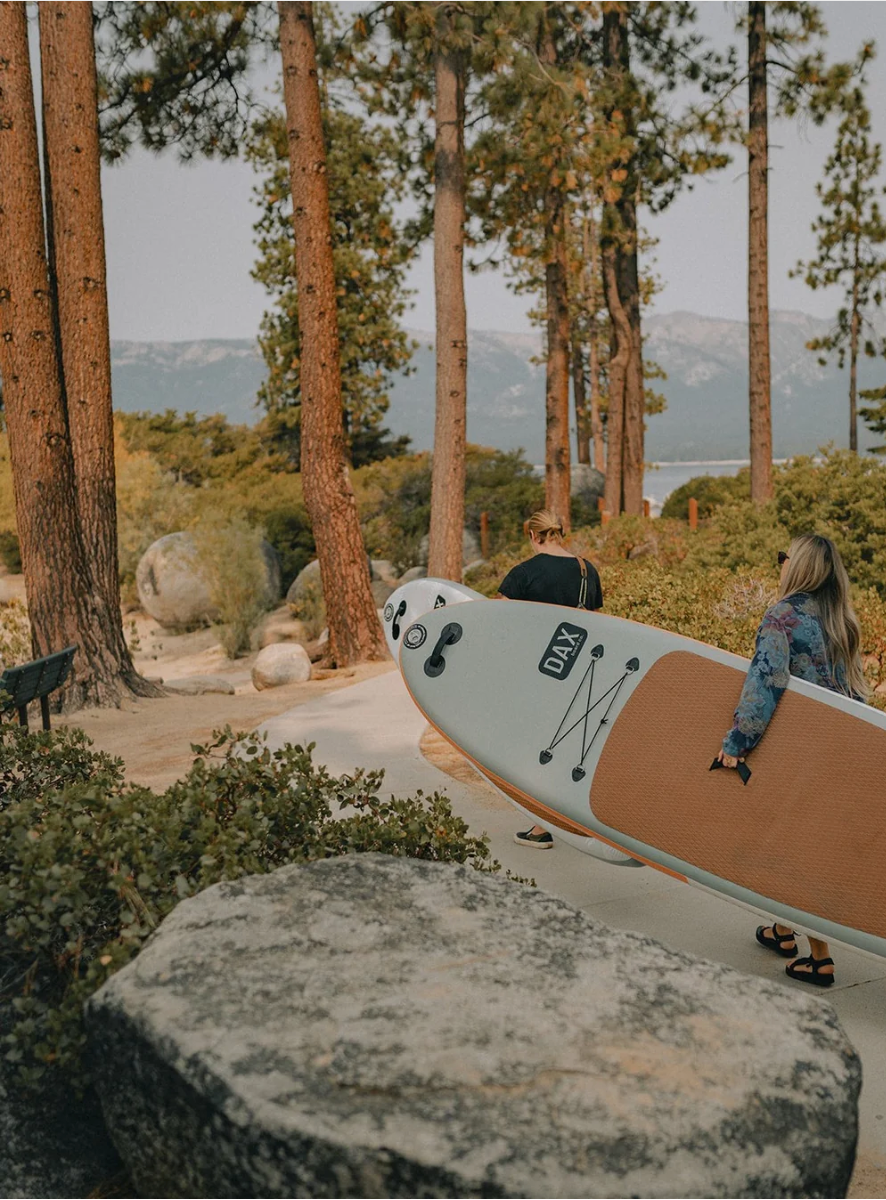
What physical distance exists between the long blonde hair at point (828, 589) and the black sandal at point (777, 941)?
3.15ft

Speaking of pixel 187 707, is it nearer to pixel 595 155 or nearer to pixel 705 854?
pixel 705 854

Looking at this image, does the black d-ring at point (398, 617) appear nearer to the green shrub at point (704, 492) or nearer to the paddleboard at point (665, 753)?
the paddleboard at point (665, 753)

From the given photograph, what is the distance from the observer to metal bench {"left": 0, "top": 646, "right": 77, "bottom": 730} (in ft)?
22.9

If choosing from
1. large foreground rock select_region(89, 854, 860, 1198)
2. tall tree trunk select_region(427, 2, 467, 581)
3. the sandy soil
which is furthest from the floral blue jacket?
tall tree trunk select_region(427, 2, 467, 581)

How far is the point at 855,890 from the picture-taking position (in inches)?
145

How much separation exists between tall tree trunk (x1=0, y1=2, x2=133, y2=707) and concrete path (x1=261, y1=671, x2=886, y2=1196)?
2.72m

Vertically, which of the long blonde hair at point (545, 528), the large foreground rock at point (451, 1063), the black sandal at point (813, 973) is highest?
the long blonde hair at point (545, 528)

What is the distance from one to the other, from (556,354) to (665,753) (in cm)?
1481

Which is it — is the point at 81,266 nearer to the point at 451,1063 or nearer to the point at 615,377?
the point at 451,1063

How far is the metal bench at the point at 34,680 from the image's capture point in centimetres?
697

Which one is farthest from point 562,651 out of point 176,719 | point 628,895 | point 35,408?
point 35,408

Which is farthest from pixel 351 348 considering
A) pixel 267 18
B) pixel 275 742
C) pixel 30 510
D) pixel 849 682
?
pixel 849 682

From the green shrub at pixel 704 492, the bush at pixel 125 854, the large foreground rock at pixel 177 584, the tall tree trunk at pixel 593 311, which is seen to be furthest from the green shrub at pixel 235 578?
the tall tree trunk at pixel 593 311

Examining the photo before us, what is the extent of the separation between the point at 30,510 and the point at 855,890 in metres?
8.08
